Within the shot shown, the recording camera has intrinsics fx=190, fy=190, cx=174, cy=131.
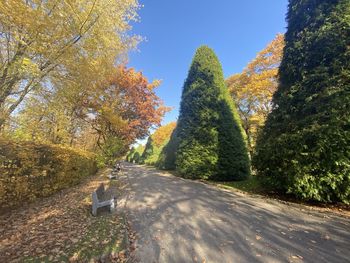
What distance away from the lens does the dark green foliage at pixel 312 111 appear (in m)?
5.59

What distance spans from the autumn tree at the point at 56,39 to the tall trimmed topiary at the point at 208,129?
6.39 metres

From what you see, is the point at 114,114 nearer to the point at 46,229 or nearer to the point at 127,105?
the point at 127,105

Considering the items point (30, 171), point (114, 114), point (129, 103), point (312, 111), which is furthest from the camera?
point (129, 103)

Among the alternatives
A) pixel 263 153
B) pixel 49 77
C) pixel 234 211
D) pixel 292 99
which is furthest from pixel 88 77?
pixel 292 99

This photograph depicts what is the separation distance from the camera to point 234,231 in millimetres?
4129

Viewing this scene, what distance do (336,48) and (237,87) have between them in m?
12.2

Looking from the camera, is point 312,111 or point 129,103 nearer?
point 312,111

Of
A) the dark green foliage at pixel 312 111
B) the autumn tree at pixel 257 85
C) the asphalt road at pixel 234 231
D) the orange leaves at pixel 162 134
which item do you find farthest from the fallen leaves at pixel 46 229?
the orange leaves at pixel 162 134

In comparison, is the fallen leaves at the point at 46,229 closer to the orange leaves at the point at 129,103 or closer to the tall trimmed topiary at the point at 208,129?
the tall trimmed topiary at the point at 208,129

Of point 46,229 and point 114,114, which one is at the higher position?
point 114,114

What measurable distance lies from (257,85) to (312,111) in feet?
29.7

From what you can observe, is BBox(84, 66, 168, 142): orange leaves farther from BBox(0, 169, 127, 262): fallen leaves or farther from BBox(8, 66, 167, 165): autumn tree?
BBox(0, 169, 127, 262): fallen leaves

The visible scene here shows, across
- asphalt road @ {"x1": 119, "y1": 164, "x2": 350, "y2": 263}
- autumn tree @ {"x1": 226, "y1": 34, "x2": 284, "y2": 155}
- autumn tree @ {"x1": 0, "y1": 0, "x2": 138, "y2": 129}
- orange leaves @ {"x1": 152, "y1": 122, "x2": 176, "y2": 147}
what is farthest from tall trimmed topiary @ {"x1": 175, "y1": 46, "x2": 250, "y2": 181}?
orange leaves @ {"x1": 152, "y1": 122, "x2": 176, "y2": 147}

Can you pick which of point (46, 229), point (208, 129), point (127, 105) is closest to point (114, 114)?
point (127, 105)
